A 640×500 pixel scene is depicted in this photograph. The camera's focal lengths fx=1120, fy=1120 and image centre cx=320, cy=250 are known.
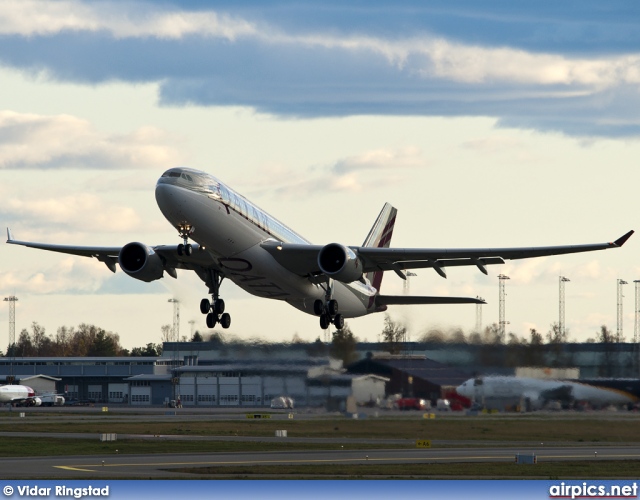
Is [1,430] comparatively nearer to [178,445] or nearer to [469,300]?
[178,445]

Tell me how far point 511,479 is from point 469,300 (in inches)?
455

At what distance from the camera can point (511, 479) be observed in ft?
149

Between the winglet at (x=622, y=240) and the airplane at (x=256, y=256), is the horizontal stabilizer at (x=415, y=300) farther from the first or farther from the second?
the winglet at (x=622, y=240)

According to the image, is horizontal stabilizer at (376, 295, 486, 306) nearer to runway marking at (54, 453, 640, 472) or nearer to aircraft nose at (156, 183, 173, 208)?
runway marking at (54, 453, 640, 472)

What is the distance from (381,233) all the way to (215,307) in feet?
47.7

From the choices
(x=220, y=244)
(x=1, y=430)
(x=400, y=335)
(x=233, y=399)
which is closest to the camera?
(x=220, y=244)

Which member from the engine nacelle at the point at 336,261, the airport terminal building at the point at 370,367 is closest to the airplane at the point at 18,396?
the airport terminal building at the point at 370,367

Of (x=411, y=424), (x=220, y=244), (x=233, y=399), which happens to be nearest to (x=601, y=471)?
(x=220, y=244)

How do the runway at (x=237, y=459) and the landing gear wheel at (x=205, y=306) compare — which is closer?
the runway at (x=237, y=459)

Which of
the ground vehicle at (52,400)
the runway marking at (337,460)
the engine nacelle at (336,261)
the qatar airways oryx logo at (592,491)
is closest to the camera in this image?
the qatar airways oryx logo at (592,491)

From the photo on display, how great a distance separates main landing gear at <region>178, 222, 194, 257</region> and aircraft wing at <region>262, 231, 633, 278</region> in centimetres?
376

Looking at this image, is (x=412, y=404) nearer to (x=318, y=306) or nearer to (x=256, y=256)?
(x=318, y=306)

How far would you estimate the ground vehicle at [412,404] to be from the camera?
64250 millimetres

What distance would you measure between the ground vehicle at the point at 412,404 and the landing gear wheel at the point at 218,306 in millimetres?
15714
